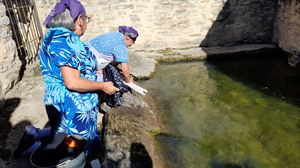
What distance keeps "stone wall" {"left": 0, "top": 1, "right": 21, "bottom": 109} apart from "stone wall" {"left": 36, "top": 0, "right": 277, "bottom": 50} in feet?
8.32

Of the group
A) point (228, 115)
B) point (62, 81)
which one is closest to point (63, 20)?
point (62, 81)

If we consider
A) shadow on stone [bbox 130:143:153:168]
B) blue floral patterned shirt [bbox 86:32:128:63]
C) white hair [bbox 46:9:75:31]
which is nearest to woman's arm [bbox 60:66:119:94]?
white hair [bbox 46:9:75:31]

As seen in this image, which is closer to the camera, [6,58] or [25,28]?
[6,58]

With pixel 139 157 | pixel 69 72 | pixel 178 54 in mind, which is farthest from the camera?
pixel 178 54

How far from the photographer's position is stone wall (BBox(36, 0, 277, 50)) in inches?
296

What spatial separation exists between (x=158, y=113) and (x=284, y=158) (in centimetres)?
200

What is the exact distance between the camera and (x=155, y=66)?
6.75 metres

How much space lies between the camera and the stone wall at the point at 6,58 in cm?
481

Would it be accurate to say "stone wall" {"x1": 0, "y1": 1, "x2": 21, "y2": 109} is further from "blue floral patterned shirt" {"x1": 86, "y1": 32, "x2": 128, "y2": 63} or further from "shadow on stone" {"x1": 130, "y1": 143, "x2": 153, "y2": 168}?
"shadow on stone" {"x1": 130, "y1": 143, "x2": 153, "y2": 168}

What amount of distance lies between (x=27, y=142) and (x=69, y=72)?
124 centimetres

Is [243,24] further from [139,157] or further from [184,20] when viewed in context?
[139,157]

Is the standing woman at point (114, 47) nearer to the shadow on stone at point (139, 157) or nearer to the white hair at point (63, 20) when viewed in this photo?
the shadow on stone at point (139, 157)

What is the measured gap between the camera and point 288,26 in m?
7.11

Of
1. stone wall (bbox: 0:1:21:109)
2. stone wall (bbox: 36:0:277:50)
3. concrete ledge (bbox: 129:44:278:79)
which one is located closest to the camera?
stone wall (bbox: 0:1:21:109)
